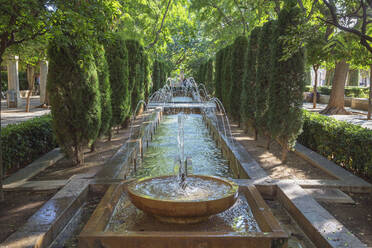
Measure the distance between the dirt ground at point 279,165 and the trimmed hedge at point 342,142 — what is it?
23.1 inches

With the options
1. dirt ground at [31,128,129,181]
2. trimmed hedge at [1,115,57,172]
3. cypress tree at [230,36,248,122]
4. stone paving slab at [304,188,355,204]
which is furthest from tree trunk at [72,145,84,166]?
cypress tree at [230,36,248,122]

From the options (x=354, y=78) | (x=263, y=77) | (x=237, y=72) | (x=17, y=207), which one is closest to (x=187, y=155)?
(x=263, y=77)

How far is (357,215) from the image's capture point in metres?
3.82

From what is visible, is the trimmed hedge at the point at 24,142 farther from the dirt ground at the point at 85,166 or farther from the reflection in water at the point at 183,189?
the reflection in water at the point at 183,189

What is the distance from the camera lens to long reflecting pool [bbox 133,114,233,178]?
5844 mm

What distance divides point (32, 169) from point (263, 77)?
6033mm

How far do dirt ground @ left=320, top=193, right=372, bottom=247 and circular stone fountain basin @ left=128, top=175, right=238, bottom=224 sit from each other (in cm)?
151

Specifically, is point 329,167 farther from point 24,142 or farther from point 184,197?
point 24,142

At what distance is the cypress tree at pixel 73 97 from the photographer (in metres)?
5.49

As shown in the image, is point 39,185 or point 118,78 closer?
point 39,185

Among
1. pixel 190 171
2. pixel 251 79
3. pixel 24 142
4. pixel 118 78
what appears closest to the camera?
pixel 190 171

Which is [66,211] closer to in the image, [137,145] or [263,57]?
[137,145]

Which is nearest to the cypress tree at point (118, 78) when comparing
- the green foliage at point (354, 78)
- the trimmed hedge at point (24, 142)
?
the trimmed hedge at point (24, 142)

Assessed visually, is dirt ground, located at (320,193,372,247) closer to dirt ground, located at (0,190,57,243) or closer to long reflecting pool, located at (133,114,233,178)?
long reflecting pool, located at (133,114,233,178)
